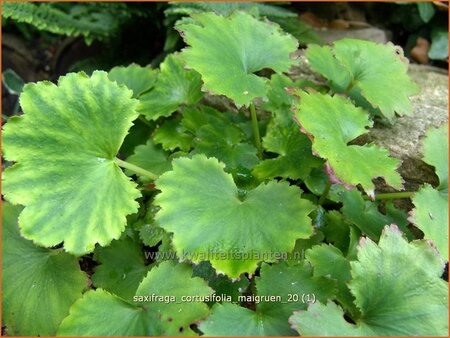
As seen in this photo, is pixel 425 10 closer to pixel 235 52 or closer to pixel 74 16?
pixel 235 52

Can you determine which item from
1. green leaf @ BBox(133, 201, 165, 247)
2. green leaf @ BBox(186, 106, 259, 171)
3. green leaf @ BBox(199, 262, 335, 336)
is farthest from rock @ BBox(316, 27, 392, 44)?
green leaf @ BBox(199, 262, 335, 336)

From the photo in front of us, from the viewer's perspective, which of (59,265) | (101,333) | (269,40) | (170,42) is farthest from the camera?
(170,42)

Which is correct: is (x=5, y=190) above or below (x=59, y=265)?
above

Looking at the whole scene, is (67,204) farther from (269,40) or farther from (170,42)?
(170,42)

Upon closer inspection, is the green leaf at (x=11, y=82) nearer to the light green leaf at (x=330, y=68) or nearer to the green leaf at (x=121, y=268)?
the green leaf at (x=121, y=268)

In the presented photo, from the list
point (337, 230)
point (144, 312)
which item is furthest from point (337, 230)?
point (144, 312)

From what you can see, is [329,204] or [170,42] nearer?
[329,204]

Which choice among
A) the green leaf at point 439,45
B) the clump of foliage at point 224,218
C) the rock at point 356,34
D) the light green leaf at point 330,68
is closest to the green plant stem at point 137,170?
the clump of foliage at point 224,218

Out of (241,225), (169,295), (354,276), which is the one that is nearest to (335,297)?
(354,276)
